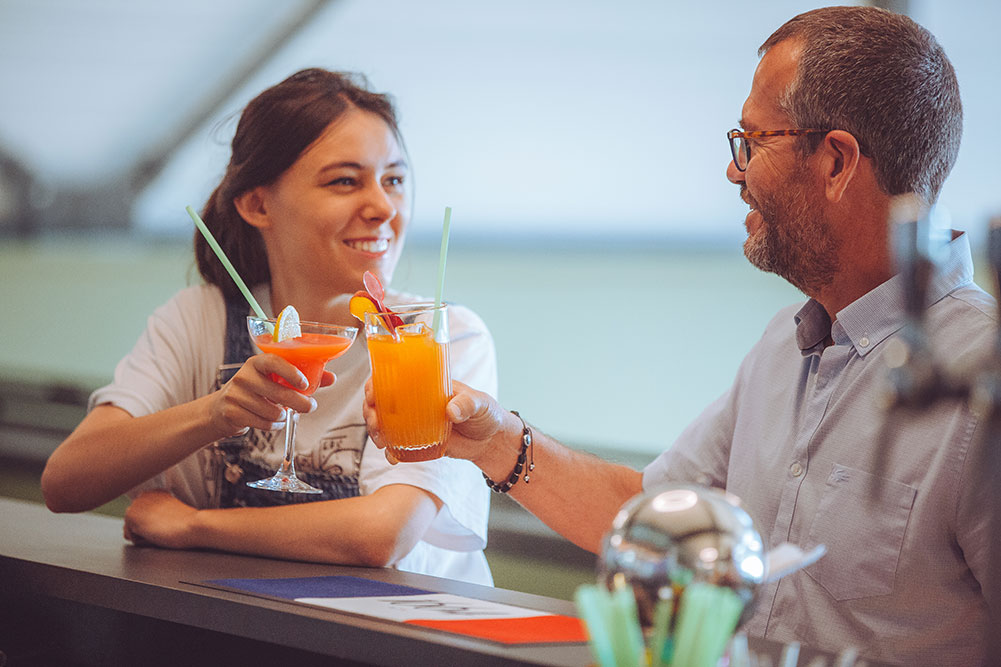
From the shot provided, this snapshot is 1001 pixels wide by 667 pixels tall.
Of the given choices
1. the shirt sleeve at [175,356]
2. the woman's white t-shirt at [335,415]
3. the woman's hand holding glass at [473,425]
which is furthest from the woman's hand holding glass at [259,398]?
the shirt sleeve at [175,356]

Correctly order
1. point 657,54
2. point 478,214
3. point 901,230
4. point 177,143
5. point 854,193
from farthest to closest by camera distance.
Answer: point 177,143, point 478,214, point 657,54, point 854,193, point 901,230

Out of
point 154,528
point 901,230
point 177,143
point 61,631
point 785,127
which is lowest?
point 61,631

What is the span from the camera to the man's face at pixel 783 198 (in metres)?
1.63

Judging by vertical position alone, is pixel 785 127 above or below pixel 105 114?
below

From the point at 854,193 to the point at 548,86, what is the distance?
83.8 inches

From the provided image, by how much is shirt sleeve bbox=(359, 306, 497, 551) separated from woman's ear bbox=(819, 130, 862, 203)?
67 centimetres

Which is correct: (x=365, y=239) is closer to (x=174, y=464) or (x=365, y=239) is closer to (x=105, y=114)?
(x=174, y=464)

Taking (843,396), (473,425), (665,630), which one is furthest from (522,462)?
(665,630)

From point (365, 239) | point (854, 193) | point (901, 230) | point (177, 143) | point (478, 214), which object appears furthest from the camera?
point (177, 143)

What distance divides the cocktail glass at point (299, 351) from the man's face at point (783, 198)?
2.32 feet

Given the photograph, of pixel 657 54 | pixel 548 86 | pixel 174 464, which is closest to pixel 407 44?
pixel 548 86

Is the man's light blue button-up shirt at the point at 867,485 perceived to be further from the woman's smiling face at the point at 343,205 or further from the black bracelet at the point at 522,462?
the woman's smiling face at the point at 343,205

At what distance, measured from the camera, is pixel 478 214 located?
3.77 metres

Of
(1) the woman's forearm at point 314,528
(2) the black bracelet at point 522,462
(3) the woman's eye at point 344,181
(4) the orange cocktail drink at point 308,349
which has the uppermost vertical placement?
(3) the woman's eye at point 344,181
